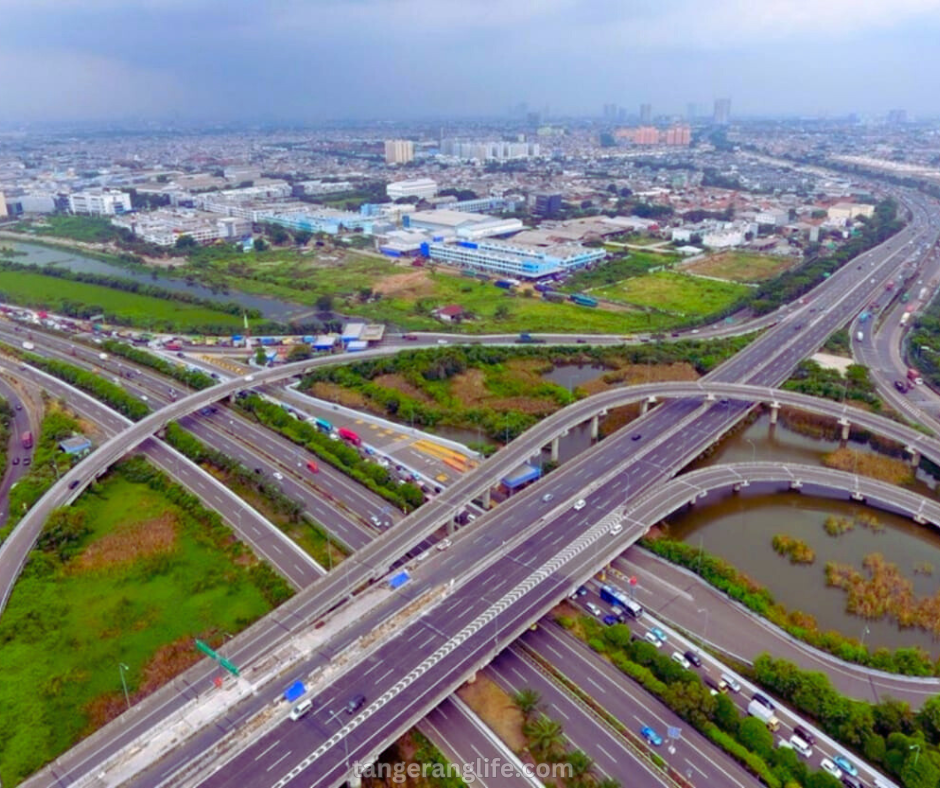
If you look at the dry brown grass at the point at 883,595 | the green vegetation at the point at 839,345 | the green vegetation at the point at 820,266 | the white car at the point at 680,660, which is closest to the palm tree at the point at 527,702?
the white car at the point at 680,660

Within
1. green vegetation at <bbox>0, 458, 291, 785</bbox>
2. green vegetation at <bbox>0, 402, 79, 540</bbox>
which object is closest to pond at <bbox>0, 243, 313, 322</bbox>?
green vegetation at <bbox>0, 402, 79, 540</bbox>

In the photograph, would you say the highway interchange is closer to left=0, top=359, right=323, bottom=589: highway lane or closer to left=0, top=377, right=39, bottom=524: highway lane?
left=0, top=359, right=323, bottom=589: highway lane

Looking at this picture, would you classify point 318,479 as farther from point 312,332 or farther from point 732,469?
point 312,332

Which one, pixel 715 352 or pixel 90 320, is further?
pixel 90 320

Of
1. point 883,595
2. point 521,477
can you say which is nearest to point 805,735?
point 883,595

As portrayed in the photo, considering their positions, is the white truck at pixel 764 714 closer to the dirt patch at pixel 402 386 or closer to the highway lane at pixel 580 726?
the highway lane at pixel 580 726

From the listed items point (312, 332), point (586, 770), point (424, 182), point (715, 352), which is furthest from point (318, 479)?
point (424, 182)
